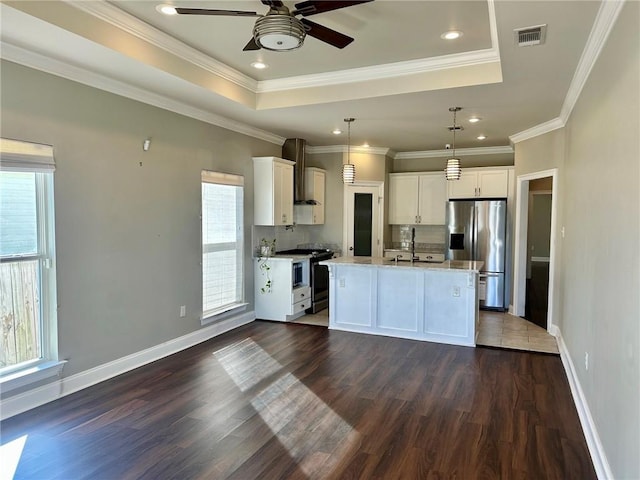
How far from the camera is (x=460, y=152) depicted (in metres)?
7.87

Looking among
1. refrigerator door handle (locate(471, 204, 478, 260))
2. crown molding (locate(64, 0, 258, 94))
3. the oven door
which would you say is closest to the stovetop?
the oven door

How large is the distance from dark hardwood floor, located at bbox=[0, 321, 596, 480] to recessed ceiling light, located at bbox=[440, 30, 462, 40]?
3024 mm

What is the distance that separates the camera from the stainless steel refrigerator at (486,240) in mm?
6793

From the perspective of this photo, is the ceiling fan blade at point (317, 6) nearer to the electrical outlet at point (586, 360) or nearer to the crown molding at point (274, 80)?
the crown molding at point (274, 80)

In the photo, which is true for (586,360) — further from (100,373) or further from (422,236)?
(422,236)

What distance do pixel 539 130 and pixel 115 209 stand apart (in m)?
5.39

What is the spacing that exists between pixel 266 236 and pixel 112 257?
9.07ft

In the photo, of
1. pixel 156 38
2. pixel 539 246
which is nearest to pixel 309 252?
pixel 156 38

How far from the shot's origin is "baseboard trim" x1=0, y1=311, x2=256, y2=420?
3.27 metres

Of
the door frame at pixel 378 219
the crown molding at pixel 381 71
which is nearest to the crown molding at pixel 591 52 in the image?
the crown molding at pixel 381 71

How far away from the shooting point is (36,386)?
3.40 m

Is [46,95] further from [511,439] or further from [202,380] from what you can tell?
[511,439]

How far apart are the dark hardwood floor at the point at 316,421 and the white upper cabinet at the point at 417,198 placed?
360 centimetres

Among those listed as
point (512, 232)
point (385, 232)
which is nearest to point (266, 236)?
point (385, 232)
